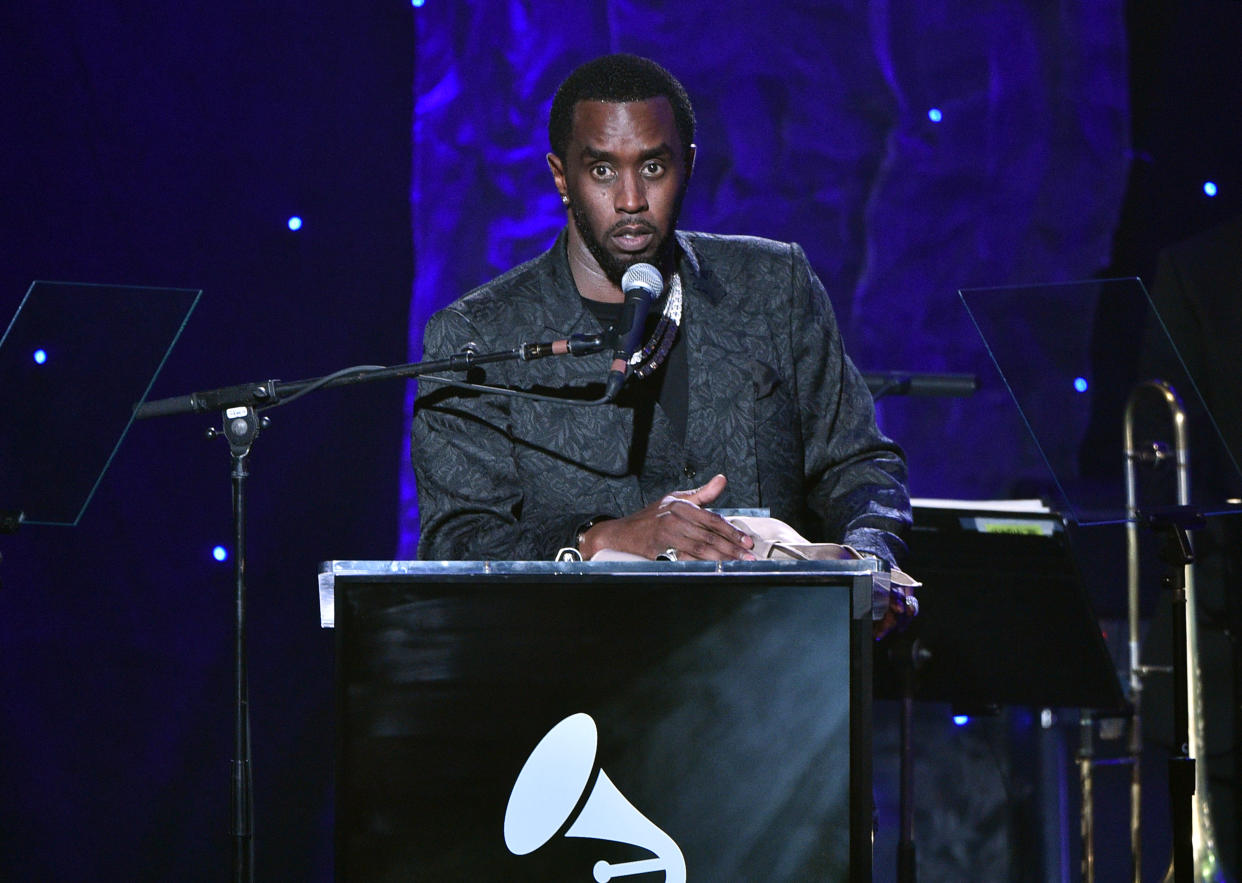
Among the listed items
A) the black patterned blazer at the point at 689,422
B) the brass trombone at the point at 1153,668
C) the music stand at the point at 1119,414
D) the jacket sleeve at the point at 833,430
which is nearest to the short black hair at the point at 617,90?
the black patterned blazer at the point at 689,422

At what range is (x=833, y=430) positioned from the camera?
3.17 meters

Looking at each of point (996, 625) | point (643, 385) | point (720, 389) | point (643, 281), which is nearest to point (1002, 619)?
point (996, 625)

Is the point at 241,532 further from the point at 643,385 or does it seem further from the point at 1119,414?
the point at 1119,414

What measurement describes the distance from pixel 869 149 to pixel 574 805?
3.53 m

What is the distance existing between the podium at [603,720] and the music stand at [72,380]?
5.27ft

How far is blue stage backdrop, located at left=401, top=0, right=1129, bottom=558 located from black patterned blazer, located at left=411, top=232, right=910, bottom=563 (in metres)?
1.69

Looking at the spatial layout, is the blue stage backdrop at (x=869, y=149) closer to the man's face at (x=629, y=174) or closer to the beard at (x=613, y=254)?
the beard at (x=613, y=254)

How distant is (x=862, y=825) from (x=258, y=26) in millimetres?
3459

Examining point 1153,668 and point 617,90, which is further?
point 1153,668

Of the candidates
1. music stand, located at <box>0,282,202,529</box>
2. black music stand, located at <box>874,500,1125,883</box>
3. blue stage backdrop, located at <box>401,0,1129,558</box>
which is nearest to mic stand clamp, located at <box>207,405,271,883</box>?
music stand, located at <box>0,282,202,529</box>

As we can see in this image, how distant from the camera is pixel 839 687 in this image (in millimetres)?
2092

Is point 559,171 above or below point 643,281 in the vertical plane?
above

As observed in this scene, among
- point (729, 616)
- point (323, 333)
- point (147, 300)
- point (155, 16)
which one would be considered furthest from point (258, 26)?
point (729, 616)

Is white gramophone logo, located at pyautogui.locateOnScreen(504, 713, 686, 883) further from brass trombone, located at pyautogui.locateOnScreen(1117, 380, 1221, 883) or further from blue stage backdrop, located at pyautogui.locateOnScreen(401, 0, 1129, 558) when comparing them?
blue stage backdrop, located at pyautogui.locateOnScreen(401, 0, 1129, 558)
